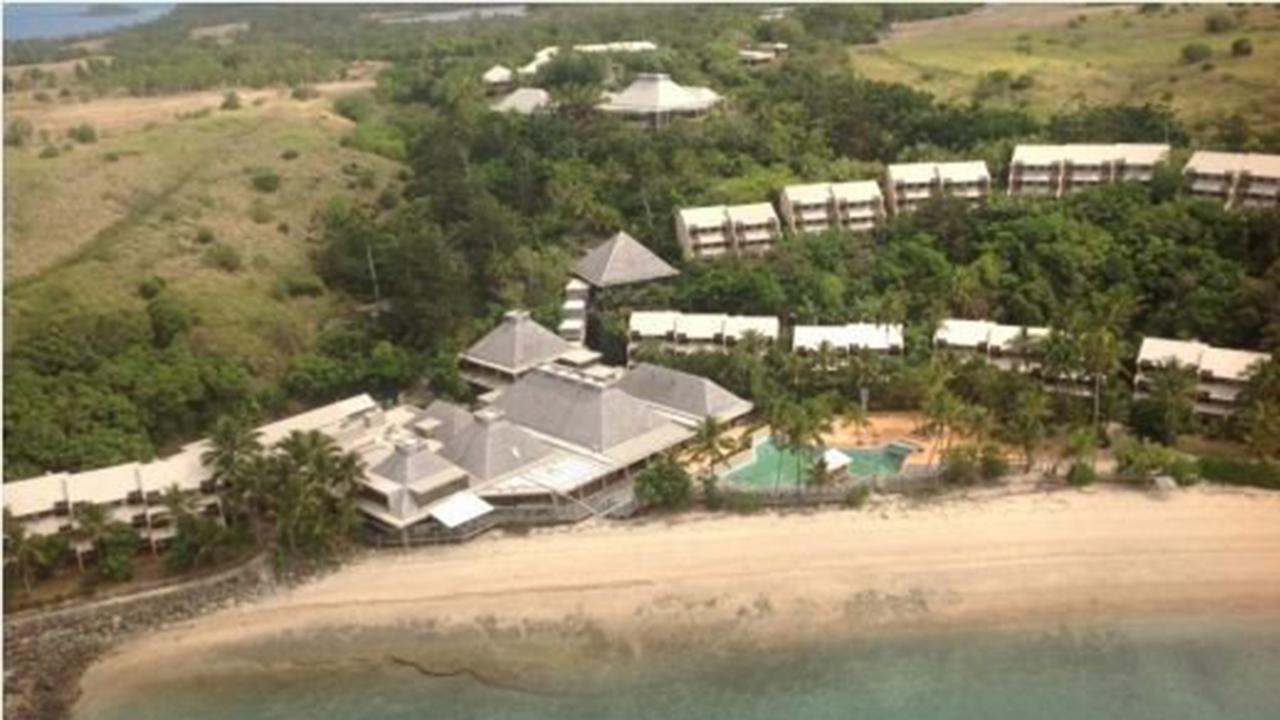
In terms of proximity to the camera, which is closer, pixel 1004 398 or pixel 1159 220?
pixel 1004 398

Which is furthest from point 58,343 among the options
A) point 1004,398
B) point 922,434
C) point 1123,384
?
point 1123,384

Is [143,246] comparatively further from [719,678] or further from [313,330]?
[719,678]

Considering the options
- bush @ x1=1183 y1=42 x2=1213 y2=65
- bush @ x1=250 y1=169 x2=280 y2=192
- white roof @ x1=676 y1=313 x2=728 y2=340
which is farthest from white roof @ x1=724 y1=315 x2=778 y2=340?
bush @ x1=1183 y1=42 x2=1213 y2=65

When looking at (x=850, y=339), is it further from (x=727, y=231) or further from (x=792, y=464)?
(x=727, y=231)

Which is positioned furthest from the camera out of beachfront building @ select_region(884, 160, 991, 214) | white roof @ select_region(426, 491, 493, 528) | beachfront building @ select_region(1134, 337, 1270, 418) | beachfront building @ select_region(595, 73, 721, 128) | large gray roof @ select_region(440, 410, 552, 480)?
beachfront building @ select_region(595, 73, 721, 128)

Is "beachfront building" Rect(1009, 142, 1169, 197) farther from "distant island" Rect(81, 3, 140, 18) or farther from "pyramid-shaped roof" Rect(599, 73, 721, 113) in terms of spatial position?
"distant island" Rect(81, 3, 140, 18)

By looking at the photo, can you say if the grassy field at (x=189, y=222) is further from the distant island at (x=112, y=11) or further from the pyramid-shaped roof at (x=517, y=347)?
the distant island at (x=112, y=11)

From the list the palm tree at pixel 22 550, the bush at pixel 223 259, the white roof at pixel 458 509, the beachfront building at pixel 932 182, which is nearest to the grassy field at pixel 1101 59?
the beachfront building at pixel 932 182
